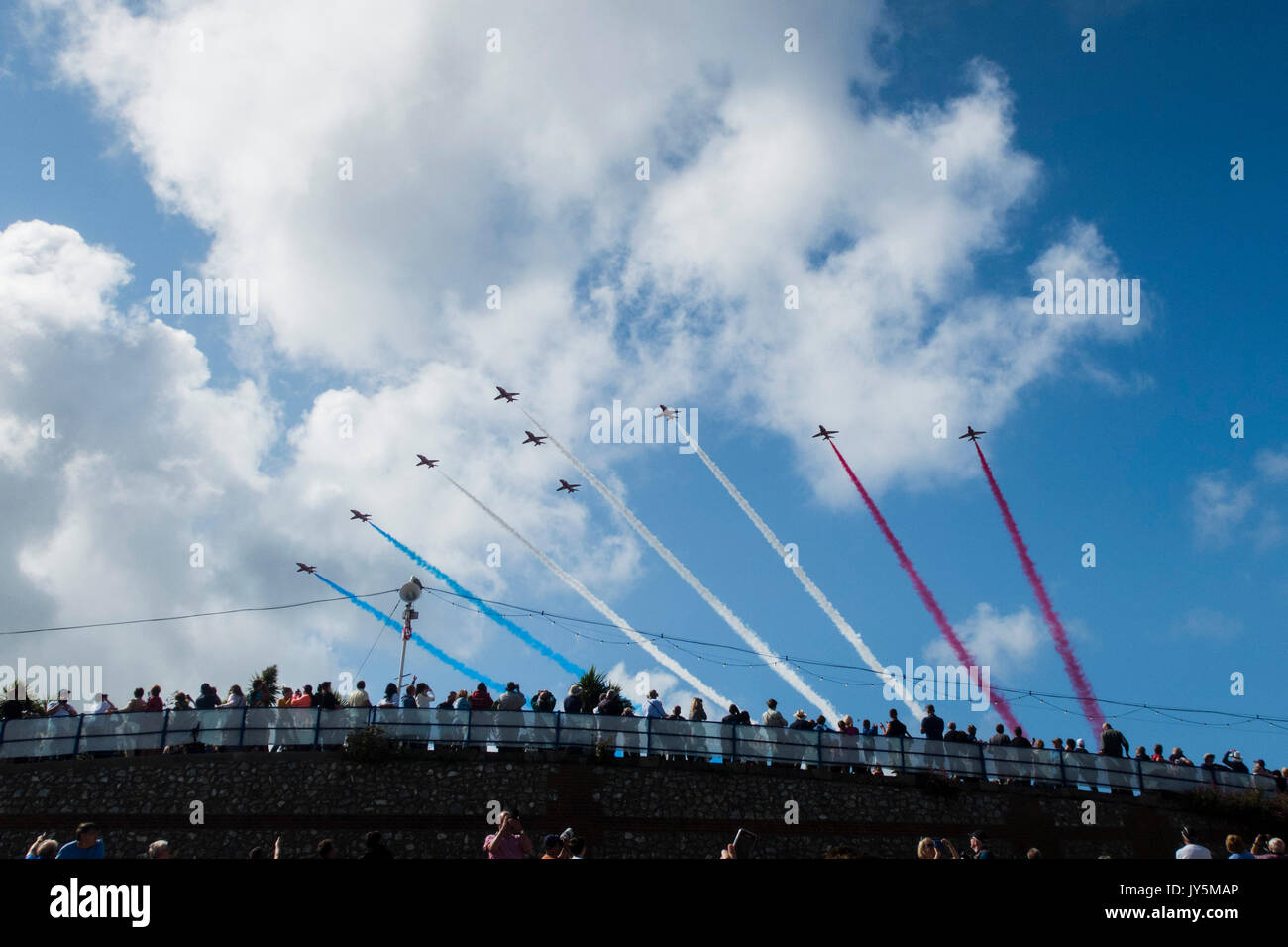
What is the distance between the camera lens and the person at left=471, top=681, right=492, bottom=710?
21969 mm

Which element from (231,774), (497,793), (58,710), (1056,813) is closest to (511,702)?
(497,793)

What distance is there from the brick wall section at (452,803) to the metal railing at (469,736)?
30 centimetres

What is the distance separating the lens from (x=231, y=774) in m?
20.9

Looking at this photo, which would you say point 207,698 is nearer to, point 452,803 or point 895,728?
point 452,803

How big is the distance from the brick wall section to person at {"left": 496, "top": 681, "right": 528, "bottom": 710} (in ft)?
3.63

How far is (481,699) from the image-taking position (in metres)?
22.2

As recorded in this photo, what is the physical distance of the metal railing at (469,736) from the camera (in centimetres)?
2134

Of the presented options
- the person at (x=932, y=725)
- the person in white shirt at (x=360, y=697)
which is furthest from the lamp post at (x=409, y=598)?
the person at (x=932, y=725)

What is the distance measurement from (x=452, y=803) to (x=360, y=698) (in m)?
3.18

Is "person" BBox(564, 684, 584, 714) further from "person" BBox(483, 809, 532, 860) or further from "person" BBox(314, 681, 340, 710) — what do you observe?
"person" BBox(483, 809, 532, 860)
